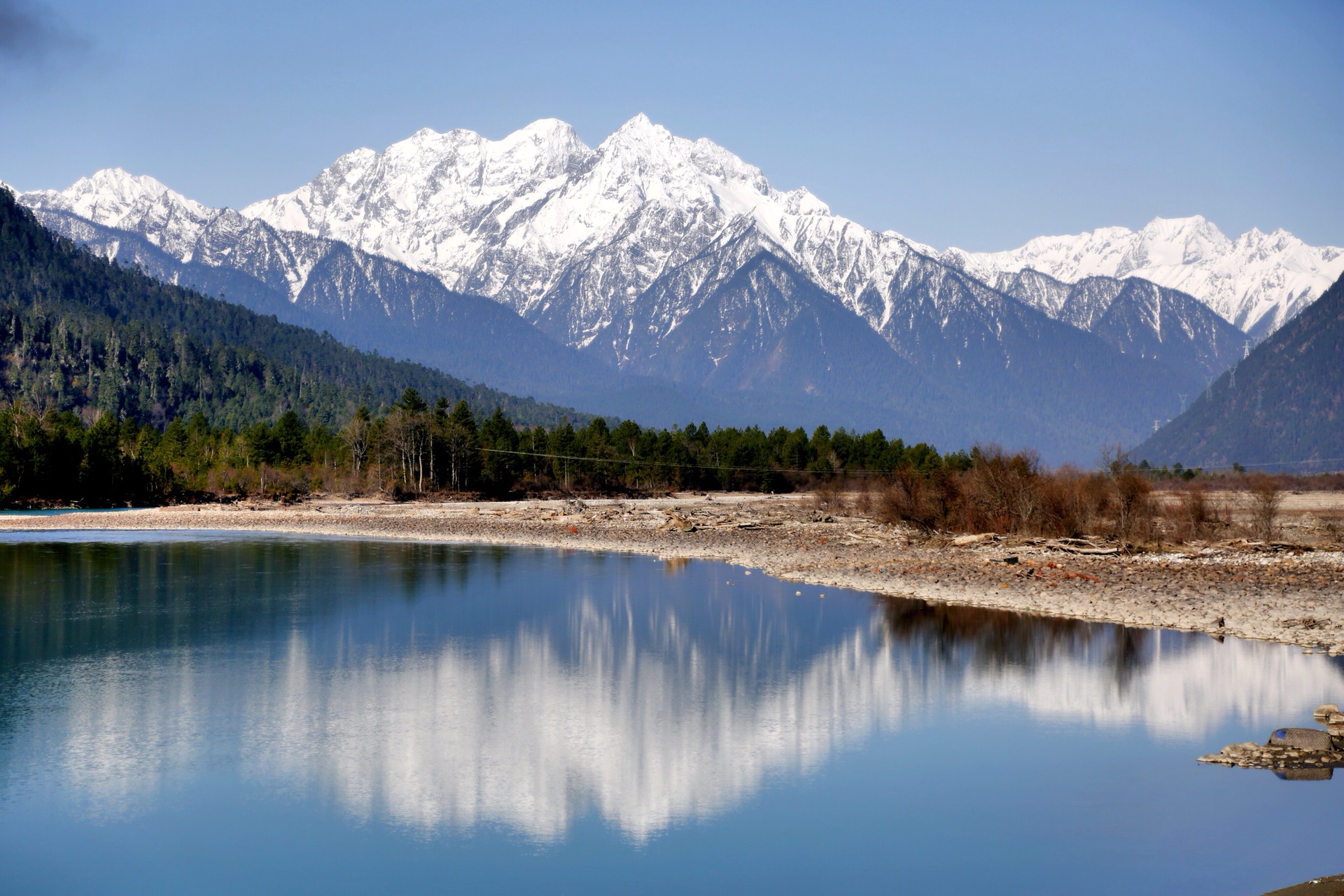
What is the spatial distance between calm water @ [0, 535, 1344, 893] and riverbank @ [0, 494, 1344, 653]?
2.68 meters

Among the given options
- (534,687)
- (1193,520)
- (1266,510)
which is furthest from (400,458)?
(534,687)

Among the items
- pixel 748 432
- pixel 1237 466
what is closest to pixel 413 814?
pixel 748 432

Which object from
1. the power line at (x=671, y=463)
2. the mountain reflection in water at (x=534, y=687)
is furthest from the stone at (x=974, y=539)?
the power line at (x=671, y=463)

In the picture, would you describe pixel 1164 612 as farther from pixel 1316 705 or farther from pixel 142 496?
pixel 142 496

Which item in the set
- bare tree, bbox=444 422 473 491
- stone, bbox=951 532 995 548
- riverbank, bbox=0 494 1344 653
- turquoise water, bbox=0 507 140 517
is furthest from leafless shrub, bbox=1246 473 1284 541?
turquoise water, bbox=0 507 140 517

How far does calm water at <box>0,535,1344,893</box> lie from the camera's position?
13.1 metres

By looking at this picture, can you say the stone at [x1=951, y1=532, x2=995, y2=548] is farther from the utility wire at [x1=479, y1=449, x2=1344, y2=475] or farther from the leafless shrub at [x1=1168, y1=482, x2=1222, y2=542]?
the utility wire at [x1=479, y1=449, x2=1344, y2=475]

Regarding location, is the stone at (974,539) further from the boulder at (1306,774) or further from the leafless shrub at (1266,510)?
the boulder at (1306,774)

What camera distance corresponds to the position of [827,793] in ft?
51.5

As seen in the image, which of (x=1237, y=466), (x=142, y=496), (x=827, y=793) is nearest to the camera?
(x=827, y=793)

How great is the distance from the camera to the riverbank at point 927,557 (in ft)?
96.7

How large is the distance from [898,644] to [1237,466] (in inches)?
5574

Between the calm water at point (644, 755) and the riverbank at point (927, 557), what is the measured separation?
2.68 meters

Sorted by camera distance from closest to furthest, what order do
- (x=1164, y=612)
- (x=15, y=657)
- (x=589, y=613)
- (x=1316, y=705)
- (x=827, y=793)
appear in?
(x=827, y=793) < (x=1316, y=705) < (x=15, y=657) < (x=1164, y=612) < (x=589, y=613)
